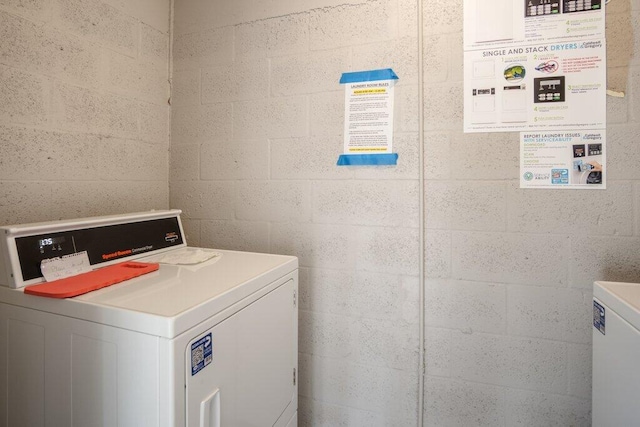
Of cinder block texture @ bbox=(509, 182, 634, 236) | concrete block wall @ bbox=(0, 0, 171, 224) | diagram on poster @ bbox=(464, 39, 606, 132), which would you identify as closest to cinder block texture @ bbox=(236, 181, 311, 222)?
concrete block wall @ bbox=(0, 0, 171, 224)

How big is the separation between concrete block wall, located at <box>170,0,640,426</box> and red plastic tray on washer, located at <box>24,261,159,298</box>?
2.02 ft

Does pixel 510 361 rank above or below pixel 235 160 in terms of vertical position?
below

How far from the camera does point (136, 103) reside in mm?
1467

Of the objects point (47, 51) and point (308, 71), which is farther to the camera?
point (308, 71)

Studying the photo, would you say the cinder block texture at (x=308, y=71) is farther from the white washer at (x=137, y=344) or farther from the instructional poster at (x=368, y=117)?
the white washer at (x=137, y=344)

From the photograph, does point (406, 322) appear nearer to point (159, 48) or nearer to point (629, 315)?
point (629, 315)

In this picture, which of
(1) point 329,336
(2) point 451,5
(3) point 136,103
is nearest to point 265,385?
(1) point 329,336

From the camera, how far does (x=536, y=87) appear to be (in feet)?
3.80

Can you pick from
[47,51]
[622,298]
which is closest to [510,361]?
[622,298]

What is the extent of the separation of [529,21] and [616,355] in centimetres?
112

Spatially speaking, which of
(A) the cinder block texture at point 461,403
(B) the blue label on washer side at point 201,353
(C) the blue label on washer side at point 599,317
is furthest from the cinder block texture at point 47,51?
(C) the blue label on washer side at point 599,317

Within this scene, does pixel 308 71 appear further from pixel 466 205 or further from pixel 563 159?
pixel 563 159

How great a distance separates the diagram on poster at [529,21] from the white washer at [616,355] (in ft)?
2.85

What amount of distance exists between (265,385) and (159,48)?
5.23 feet
